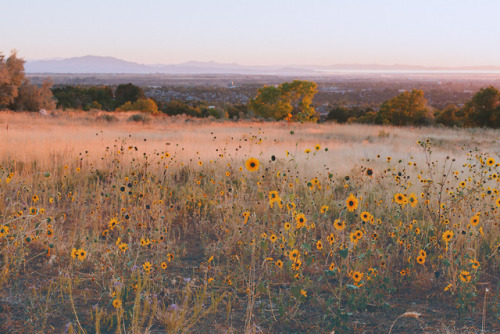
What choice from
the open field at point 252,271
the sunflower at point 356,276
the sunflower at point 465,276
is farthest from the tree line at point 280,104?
the sunflower at point 356,276

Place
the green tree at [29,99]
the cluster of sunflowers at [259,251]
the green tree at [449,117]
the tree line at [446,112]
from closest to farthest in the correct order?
the cluster of sunflowers at [259,251] → the green tree at [29,99] → the tree line at [446,112] → the green tree at [449,117]

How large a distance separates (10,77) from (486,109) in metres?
33.3

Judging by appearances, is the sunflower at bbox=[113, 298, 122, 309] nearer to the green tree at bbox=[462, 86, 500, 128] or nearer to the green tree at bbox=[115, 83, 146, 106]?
the green tree at bbox=[462, 86, 500, 128]

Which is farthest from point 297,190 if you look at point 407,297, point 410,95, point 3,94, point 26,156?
point 410,95

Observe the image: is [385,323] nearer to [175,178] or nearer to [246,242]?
[246,242]

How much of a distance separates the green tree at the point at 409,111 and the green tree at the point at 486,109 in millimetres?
3285

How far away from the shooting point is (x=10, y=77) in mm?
28344

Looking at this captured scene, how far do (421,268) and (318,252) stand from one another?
105 centimetres

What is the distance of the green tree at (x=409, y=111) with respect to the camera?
116 feet

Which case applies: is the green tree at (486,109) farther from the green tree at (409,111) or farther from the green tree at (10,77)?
the green tree at (10,77)

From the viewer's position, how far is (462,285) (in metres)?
3.48

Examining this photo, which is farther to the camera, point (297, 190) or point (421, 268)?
point (297, 190)

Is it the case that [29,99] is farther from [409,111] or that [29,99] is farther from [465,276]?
[465,276]

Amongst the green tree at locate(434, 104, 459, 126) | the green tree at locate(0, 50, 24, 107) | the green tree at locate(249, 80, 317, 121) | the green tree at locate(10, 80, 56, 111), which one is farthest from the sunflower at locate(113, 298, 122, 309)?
the green tree at locate(249, 80, 317, 121)
